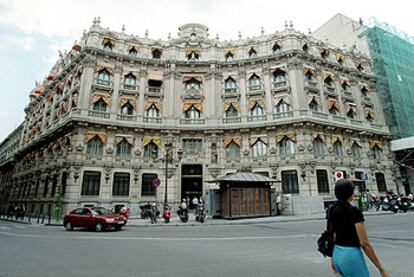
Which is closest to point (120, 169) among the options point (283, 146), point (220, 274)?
point (283, 146)

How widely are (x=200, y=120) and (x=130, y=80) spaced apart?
29.1 feet

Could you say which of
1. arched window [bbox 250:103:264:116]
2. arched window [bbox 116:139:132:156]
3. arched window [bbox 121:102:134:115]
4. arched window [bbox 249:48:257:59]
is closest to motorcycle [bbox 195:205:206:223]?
arched window [bbox 116:139:132:156]

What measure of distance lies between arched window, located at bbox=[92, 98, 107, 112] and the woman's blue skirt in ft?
84.8

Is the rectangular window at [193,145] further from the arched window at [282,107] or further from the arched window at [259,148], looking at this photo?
the arched window at [282,107]

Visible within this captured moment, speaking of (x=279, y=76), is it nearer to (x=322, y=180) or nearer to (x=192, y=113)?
(x=192, y=113)

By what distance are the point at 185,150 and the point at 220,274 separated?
20528 millimetres

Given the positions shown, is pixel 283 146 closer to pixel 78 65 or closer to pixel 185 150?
pixel 185 150

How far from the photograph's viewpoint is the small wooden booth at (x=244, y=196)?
1812cm

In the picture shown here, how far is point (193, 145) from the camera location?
2586 centimetres

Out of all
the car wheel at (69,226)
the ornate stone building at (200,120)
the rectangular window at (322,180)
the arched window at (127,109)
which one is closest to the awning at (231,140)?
the ornate stone building at (200,120)

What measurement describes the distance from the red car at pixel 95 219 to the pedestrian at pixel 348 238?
12.6 metres

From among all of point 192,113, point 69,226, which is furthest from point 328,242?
point 192,113

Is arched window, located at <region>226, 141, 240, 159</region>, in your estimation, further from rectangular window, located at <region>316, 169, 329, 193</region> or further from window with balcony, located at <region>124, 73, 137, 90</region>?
window with balcony, located at <region>124, 73, 137, 90</region>

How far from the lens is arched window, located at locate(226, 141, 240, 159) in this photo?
25734mm
